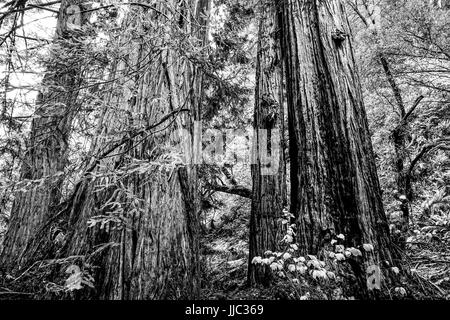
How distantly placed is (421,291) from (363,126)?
1481mm

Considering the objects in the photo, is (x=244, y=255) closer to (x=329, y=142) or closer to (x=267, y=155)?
(x=267, y=155)

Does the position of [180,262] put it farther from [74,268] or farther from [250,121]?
[250,121]

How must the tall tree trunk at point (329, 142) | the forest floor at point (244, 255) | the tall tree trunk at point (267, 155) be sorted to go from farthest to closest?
the tall tree trunk at point (267, 155)
the forest floor at point (244, 255)
the tall tree trunk at point (329, 142)

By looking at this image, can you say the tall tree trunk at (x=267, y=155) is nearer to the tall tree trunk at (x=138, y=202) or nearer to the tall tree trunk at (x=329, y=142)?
the tall tree trunk at (x=329, y=142)

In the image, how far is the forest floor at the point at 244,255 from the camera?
3168 millimetres

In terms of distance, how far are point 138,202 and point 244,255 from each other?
5433 millimetres

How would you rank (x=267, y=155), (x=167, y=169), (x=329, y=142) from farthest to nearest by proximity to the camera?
1. (x=267, y=155)
2. (x=329, y=142)
3. (x=167, y=169)

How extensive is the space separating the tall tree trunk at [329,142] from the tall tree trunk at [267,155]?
2.22m

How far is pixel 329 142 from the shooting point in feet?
9.32

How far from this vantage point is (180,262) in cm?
274

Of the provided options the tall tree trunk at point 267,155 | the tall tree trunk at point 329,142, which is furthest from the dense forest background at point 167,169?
the tall tree trunk at point 267,155

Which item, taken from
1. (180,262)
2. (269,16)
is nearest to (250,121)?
(269,16)

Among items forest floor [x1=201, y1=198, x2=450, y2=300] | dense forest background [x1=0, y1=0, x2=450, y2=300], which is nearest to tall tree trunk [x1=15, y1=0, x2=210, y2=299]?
dense forest background [x1=0, y1=0, x2=450, y2=300]

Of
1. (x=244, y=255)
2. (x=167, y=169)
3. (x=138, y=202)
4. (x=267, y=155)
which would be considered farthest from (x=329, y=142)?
(x=244, y=255)
